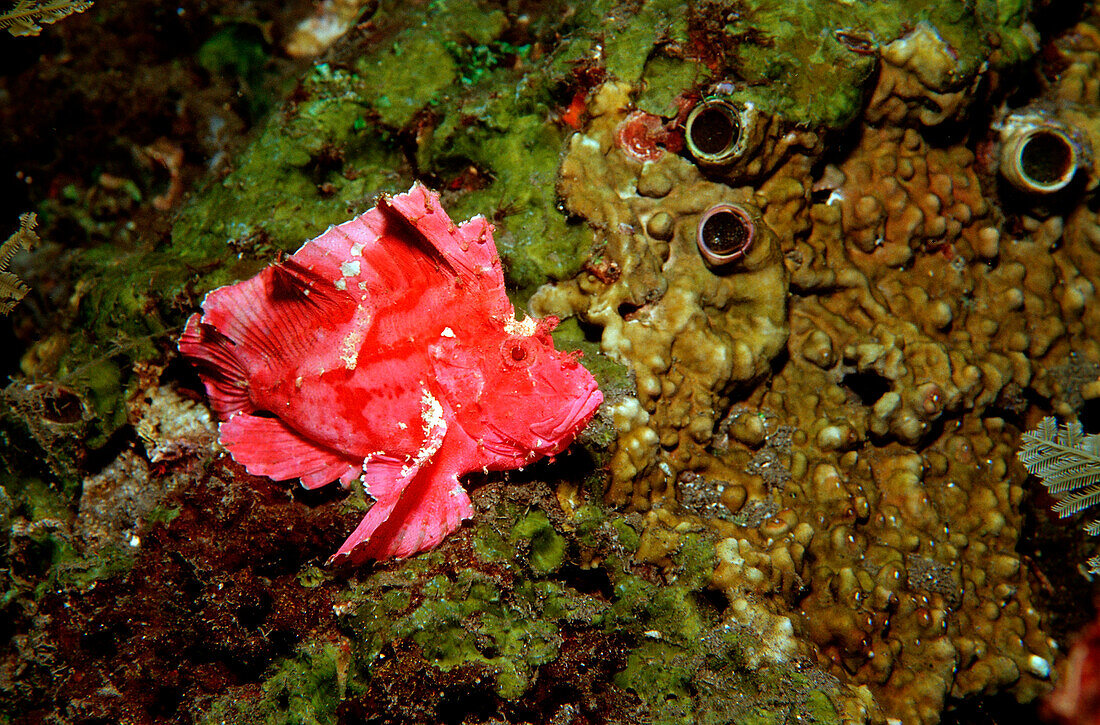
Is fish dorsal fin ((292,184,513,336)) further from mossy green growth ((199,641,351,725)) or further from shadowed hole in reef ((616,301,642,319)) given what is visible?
mossy green growth ((199,641,351,725))

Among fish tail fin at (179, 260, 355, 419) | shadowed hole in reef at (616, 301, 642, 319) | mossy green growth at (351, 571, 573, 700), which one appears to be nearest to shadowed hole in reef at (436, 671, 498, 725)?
mossy green growth at (351, 571, 573, 700)

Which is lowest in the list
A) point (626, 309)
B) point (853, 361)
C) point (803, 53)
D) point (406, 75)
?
point (853, 361)

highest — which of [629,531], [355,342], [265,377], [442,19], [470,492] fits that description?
[442,19]

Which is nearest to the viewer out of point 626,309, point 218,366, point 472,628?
point 472,628

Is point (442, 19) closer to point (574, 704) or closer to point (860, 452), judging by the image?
point (860, 452)

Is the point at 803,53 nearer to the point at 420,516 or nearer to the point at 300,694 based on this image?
the point at 420,516

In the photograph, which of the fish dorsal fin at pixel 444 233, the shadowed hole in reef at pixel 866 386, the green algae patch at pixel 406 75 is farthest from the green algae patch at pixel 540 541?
the green algae patch at pixel 406 75

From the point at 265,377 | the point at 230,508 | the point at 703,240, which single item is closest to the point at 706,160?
the point at 703,240

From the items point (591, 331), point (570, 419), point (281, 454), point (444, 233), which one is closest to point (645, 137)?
point (591, 331)
